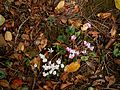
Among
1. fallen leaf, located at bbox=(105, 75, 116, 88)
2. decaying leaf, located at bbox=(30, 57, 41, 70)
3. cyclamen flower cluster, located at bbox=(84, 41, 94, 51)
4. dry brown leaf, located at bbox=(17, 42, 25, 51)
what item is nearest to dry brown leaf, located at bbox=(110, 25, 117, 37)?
cyclamen flower cluster, located at bbox=(84, 41, 94, 51)

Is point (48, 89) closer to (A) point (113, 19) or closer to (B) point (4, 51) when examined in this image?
(B) point (4, 51)

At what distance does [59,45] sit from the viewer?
9.18 ft

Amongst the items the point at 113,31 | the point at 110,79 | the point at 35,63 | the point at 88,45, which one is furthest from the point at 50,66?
the point at 113,31

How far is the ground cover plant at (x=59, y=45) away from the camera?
8.93 feet

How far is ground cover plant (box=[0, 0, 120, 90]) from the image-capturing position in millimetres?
2723

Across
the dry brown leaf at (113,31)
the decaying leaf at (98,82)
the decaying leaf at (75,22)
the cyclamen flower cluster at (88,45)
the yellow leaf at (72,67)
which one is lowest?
the decaying leaf at (98,82)

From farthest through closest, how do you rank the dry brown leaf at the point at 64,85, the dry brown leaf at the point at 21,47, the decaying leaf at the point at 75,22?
the decaying leaf at the point at 75,22, the dry brown leaf at the point at 21,47, the dry brown leaf at the point at 64,85

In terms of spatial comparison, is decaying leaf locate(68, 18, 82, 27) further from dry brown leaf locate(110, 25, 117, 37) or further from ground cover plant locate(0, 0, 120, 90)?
dry brown leaf locate(110, 25, 117, 37)

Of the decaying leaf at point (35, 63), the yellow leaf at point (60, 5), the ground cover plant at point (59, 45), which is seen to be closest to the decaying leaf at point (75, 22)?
the ground cover plant at point (59, 45)

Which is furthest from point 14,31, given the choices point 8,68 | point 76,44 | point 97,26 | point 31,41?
point 97,26

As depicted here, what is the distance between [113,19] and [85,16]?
273 mm

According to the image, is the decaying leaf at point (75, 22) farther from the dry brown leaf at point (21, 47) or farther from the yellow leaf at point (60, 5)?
the dry brown leaf at point (21, 47)

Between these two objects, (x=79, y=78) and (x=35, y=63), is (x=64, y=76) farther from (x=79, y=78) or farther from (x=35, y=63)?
(x=35, y=63)

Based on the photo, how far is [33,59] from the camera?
9.05ft
